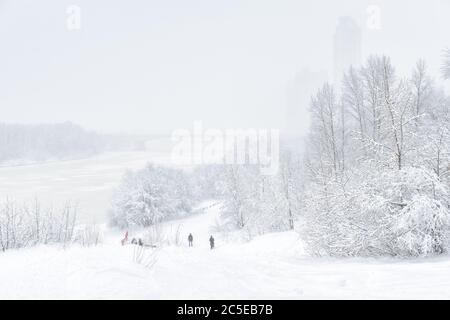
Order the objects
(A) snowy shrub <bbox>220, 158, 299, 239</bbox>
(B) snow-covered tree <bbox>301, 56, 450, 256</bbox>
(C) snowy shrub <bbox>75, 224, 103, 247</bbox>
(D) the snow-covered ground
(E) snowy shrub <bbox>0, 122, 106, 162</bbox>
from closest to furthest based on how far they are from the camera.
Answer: (D) the snow-covered ground, (B) snow-covered tree <bbox>301, 56, 450, 256</bbox>, (C) snowy shrub <bbox>75, 224, 103, 247</bbox>, (A) snowy shrub <bbox>220, 158, 299, 239</bbox>, (E) snowy shrub <bbox>0, 122, 106, 162</bbox>

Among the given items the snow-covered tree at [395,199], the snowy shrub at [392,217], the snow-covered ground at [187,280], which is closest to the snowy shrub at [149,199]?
the snow-covered tree at [395,199]

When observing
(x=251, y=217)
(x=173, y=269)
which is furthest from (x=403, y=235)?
(x=251, y=217)

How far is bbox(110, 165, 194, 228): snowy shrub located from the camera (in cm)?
4588

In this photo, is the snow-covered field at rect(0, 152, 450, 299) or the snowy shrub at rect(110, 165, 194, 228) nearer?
the snow-covered field at rect(0, 152, 450, 299)

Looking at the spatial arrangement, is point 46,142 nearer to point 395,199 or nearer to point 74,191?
A: point 74,191

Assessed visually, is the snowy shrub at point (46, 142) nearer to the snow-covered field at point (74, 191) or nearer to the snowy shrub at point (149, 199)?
the snow-covered field at point (74, 191)

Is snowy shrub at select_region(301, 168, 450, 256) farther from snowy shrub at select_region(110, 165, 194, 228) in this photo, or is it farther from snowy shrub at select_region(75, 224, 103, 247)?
snowy shrub at select_region(110, 165, 194, 228)

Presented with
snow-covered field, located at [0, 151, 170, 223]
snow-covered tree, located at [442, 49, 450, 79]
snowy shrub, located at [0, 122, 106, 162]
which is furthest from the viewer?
snowy shrub, located at [0, 122, 106, 162]

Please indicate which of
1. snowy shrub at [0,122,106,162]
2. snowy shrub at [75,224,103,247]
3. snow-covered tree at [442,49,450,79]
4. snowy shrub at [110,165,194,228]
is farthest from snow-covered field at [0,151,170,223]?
snowy shrub at [0,122,106,162]

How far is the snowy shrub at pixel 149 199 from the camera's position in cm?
4588
